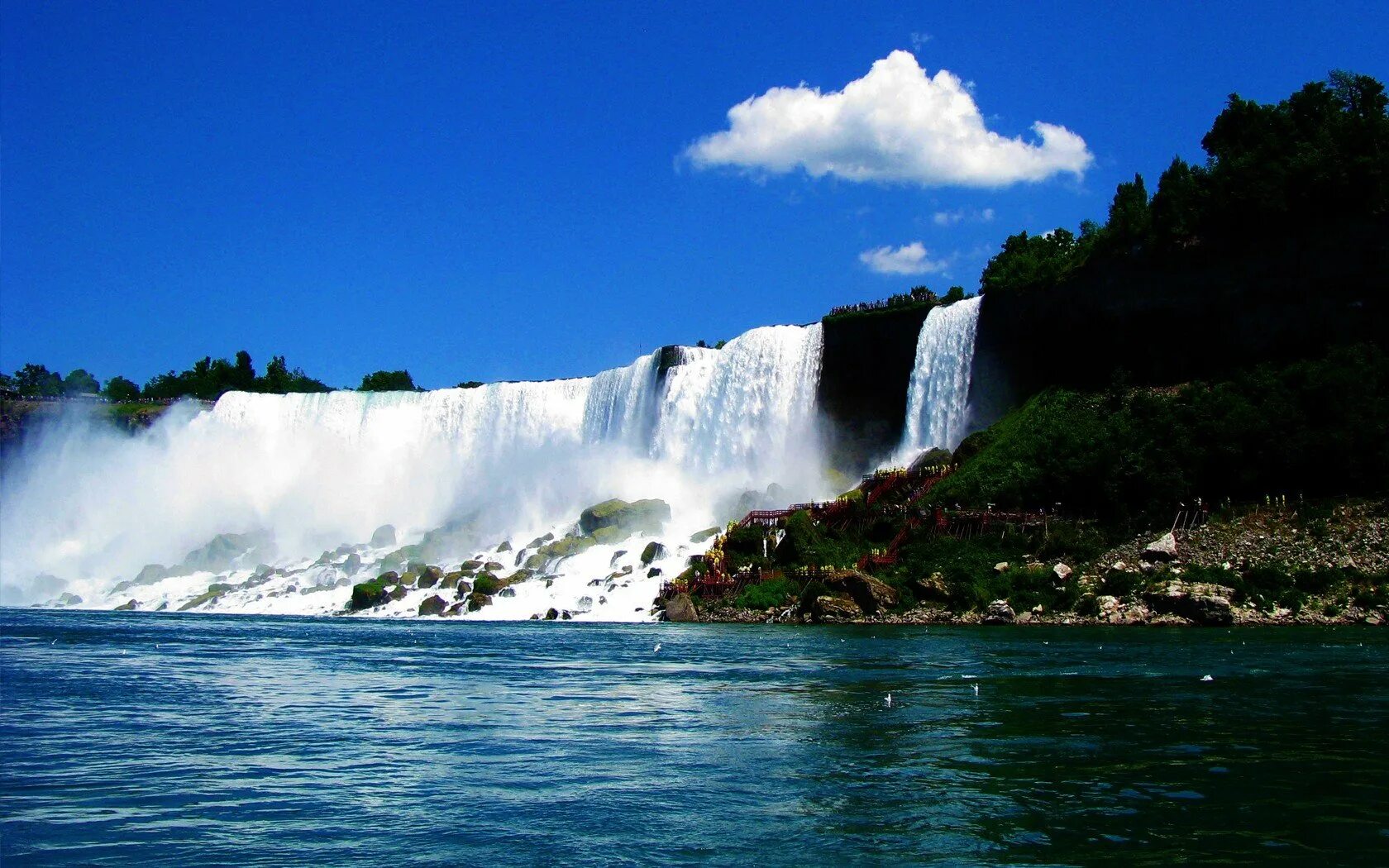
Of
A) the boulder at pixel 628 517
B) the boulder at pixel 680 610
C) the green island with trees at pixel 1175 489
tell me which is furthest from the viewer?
the boulder at pixel 628 517

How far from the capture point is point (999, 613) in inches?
1443

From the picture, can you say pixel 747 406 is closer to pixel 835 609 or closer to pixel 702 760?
pixel 835 609

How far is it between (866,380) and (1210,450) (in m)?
20.6

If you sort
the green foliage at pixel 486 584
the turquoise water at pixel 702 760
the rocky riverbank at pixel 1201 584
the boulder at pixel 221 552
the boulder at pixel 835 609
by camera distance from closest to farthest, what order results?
the turquoise water at pixel 702 760 → the rocky riverbank at pixel 1201 584 → the boulder at pixel 835 609 → the green foliage at pixel 486 584 → the boulder at pixel 221 552

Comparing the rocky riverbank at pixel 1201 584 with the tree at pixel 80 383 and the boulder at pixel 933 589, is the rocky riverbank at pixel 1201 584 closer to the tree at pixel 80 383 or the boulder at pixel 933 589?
the boulder at pixel 933 589

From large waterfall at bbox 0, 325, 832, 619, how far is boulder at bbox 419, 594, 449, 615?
7.80 ft

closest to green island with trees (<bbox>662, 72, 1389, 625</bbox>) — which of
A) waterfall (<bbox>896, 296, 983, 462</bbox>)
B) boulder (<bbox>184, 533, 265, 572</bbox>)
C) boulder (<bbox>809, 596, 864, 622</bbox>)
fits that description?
boulder (<bbox>809, 596, 864, 622</bbox>)

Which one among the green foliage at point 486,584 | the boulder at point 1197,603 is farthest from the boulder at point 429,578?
the boulder at point 1197,603

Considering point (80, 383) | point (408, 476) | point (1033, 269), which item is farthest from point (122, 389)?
point (1033, 269)

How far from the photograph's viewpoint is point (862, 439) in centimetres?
5966

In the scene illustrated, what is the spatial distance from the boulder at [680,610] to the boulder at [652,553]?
6.22 meters

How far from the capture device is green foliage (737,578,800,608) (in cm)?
4074

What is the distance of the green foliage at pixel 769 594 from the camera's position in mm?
40737

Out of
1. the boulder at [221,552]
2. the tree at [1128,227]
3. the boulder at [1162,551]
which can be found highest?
the tree at [1128,227]
